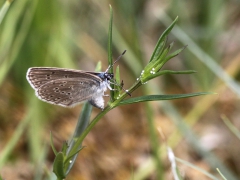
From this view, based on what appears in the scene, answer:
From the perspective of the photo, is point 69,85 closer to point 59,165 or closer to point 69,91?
point 69,91

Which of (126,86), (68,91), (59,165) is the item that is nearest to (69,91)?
(68,91)

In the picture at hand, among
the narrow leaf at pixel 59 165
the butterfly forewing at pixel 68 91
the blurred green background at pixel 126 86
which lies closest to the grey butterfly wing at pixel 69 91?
the butterfly forewing at pixel 68 91

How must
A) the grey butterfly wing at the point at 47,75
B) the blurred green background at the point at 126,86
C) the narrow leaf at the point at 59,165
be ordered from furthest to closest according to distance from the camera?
the blurred green background at the point at 126,86, the grey butterfly wing at the point at 47,75, the narrow leaf at the point at 59,165

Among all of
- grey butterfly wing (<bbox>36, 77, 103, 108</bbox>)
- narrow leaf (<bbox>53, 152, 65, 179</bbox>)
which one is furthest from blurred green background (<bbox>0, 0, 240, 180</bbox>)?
narrow leaf (<bbox>53, 152, 65, 179</bbox>)

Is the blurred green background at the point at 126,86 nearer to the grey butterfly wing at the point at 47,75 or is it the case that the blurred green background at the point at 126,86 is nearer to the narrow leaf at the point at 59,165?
the grey butterfly wing at the point at 47,75

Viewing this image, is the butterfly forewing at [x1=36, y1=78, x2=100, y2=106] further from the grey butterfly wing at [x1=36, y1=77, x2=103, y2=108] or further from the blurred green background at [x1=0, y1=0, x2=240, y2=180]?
the blurred green background at [x1=0, y1=0, x2=240, y2=180]

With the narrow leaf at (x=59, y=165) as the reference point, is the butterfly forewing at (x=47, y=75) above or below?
above

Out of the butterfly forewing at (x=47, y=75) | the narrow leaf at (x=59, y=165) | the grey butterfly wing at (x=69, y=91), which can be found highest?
the butterfly forewing at (x=47, y=75)

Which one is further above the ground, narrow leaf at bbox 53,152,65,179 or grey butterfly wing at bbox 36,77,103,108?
grey butterfly wing at bbox 36,77,103,108
